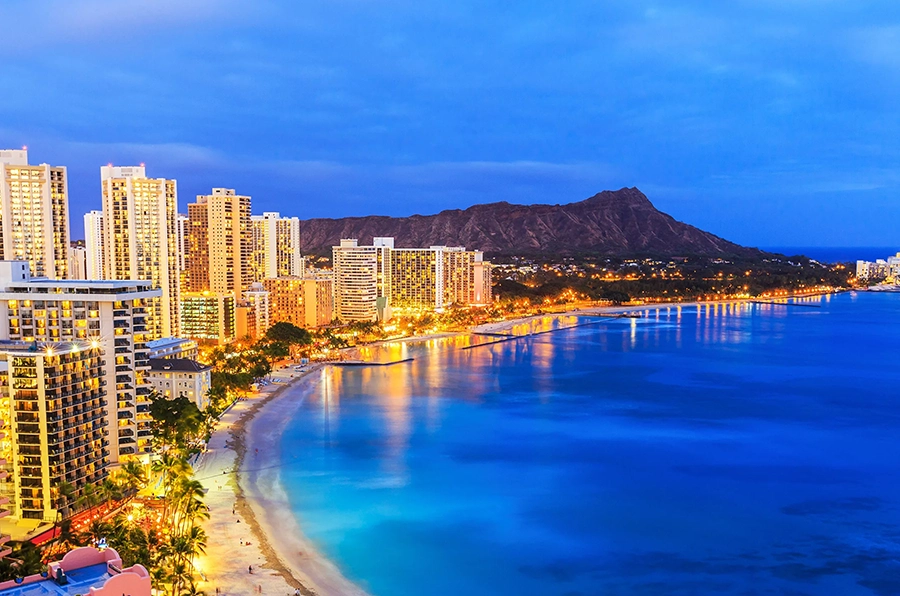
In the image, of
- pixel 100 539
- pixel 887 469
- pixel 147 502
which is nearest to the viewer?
pixel 100 539

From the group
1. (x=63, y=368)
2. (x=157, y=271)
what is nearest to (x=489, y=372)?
(x=157, y=271)

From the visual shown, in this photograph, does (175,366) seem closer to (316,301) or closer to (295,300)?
(295,300)

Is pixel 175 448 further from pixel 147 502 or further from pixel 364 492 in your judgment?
pixel 364 492

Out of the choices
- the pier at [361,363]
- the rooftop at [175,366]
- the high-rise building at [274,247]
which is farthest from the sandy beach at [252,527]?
the high-rise building at [274,247]

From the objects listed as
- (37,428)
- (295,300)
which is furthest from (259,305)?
(37,428)

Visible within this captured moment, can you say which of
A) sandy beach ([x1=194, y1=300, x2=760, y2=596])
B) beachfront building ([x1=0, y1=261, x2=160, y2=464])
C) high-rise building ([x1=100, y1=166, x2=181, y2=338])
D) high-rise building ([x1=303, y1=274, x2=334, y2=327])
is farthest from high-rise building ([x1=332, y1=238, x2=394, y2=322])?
beachfront building ([x1=0, y1=261, x2=160, y2=464])

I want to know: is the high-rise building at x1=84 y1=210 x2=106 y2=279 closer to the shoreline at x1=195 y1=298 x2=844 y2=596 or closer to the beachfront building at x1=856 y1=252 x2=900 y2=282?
the shoreline at x1=195 y1=298 x2=844 y2=596
